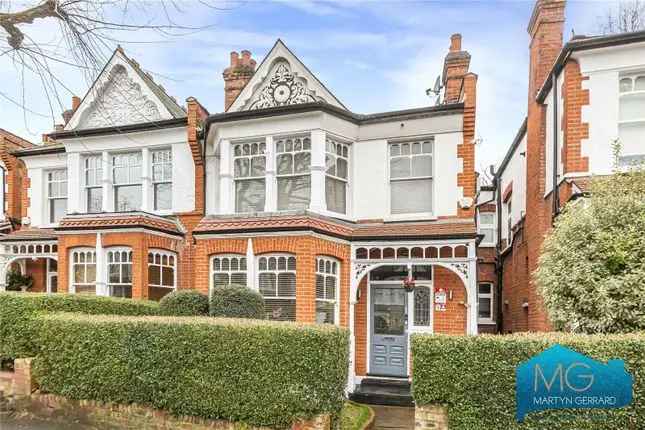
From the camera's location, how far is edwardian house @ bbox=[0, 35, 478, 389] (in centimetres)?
1023

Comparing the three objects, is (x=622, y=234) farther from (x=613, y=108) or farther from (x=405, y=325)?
(x=405, y=325)

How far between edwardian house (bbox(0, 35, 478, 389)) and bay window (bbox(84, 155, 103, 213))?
0.59 meters

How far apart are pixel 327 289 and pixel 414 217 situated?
9.38 feet

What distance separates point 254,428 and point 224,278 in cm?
492

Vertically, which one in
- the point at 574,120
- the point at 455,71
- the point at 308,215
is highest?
the point at 455,71

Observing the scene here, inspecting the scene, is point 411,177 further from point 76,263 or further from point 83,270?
point 76,263

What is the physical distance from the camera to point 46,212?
1486 centimetres

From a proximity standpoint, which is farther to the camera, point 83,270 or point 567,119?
point 83,270

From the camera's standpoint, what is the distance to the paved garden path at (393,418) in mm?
8359

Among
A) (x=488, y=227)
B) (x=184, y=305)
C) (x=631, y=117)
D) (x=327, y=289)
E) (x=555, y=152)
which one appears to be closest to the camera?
(x=631, y=117)

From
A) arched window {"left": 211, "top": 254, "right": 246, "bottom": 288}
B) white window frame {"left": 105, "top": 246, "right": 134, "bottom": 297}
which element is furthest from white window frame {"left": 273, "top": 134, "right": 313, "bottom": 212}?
white window frame {"left": 105, "top": 246, "right": 134, "bottom": 297}

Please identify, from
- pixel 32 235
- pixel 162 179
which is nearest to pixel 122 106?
pixel 162 179

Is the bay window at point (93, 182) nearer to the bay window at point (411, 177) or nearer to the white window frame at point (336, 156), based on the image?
the white window frame at point (336, 156)

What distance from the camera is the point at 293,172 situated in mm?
10867
